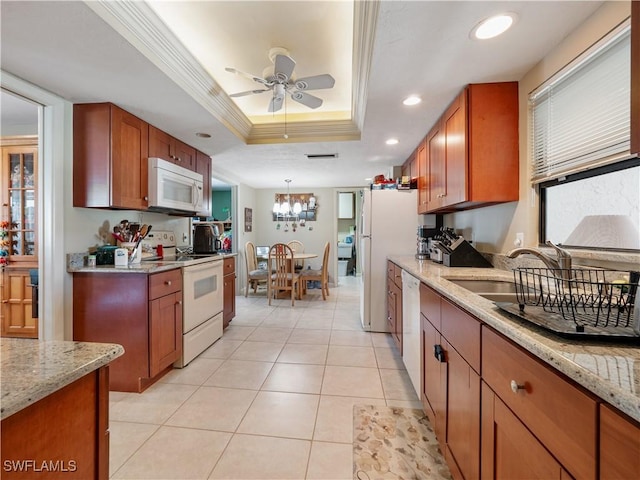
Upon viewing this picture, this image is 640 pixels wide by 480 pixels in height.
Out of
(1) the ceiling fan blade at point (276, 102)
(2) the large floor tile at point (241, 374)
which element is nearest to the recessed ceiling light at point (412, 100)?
(1) the ceiling fan blade at point (276, 102)

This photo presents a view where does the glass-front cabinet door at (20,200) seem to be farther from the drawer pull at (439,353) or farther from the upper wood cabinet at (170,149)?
the drawer pull at (439,353)

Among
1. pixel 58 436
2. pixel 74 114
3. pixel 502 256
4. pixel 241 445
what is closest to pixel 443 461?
pixel 241 445

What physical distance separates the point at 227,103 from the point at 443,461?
298 centimetres

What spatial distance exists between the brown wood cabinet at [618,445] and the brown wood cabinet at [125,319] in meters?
2.29

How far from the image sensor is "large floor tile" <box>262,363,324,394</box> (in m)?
2.05

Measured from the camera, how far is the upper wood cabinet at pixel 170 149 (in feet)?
8.40

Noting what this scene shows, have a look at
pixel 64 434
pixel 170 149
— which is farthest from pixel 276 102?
pixel 64 434

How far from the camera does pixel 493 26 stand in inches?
53.5

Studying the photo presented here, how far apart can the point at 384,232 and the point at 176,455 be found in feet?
8.62

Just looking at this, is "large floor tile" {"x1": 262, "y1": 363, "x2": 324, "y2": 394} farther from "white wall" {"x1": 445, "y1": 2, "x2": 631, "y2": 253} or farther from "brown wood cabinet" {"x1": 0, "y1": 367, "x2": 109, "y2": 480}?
"white wall" {"x1": 445, "y1": 2, "x2": 631, "y2": 253}

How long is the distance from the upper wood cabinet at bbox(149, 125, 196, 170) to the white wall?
2964mm

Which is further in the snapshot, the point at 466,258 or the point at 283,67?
the point at 466,258

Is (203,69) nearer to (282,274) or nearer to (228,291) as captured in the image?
(228,291)

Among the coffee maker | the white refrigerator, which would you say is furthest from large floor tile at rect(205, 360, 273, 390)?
the coffee maker
